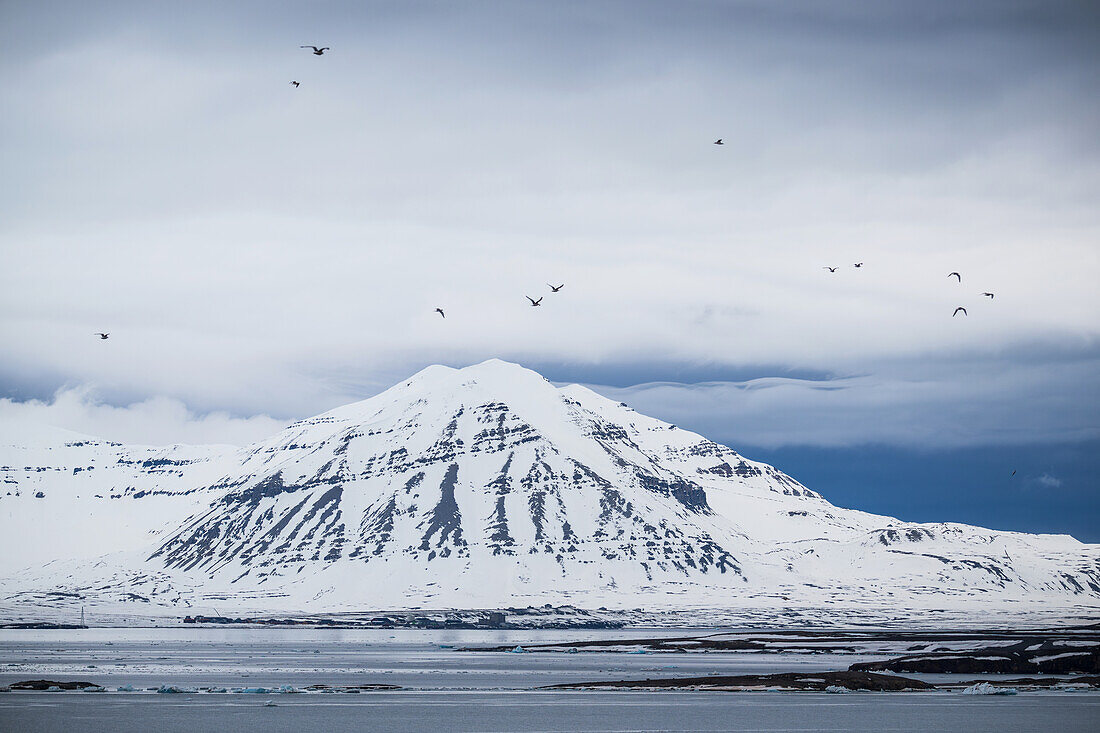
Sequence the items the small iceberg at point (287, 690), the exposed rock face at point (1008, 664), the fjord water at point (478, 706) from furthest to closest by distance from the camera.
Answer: the exposed rock face at point (1008, 664)
the small iceberg at point (287, 690)
the fjord water at point (478, 706)

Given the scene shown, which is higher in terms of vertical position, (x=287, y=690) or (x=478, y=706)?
(x=287, y=690)

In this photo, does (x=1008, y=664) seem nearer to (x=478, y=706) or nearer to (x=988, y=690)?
(x=988, y=690)

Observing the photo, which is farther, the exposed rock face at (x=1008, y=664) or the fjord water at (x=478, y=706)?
the exposed rock face at (x=1008, y=664)

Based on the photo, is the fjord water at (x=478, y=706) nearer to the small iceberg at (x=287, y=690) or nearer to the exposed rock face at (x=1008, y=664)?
the small iceberg at (x=287, y=690)

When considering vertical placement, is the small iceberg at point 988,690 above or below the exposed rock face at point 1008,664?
below

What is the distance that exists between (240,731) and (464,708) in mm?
22775

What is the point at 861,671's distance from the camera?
132750 mm

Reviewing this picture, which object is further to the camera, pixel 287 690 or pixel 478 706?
pixel 287 690

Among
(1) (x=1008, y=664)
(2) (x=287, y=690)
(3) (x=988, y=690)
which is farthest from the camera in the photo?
(1) (x=1008, y=664)

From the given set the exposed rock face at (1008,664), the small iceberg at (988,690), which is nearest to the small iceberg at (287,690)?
the small iceberg at (988,690)

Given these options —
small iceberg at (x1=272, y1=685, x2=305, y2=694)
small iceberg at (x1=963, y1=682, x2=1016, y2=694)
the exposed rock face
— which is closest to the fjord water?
small iceberg at (x1=963, y1=682, x2=1016, y2=694)

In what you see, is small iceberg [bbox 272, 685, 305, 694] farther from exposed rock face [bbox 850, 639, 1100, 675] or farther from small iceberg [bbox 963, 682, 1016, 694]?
exposed rock face [bbox 850, 639, 1100, 675]

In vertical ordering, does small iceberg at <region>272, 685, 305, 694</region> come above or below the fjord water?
above

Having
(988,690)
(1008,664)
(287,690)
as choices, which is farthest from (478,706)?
(1008,664)
